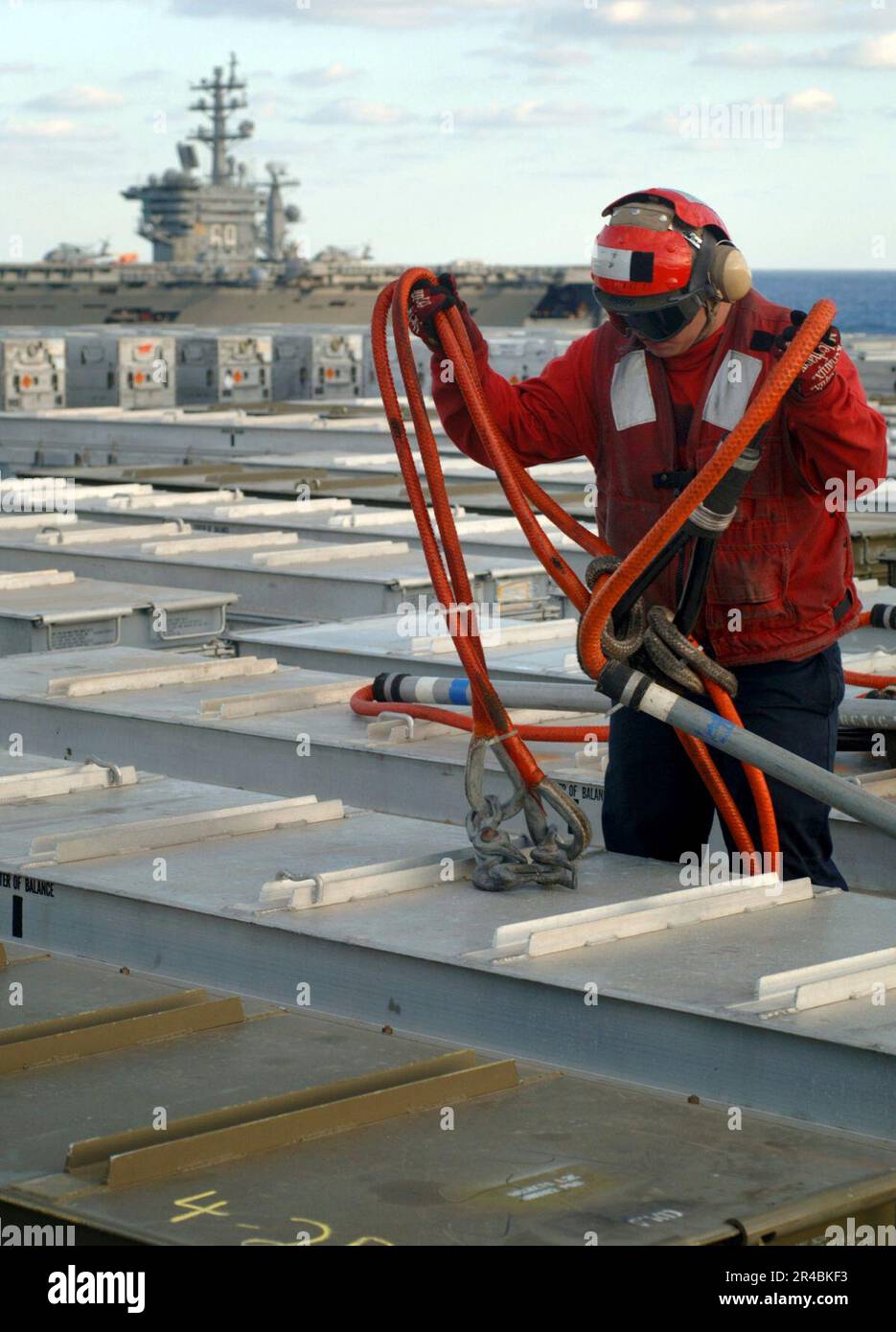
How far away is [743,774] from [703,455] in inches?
32.3

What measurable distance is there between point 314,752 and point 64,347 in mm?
23443

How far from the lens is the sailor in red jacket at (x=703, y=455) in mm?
5215

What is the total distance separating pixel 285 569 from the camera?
12.9 meters

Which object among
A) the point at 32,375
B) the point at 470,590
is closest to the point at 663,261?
the point at 470,590

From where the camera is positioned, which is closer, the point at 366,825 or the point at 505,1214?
the point at 505,1214

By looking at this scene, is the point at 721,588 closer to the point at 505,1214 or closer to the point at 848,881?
the point at 848,881

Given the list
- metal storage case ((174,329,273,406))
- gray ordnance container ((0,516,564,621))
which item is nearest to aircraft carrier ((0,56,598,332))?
metal storage case ((174,329,273,406))

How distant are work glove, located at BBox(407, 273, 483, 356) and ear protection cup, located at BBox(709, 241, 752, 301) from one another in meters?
0.62

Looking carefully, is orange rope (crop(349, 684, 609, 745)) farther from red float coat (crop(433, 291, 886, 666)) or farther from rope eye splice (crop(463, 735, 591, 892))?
red float coat (crop(433, 291, 886, 666))

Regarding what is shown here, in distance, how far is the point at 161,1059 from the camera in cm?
423

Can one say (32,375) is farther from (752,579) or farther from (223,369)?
(752,579)

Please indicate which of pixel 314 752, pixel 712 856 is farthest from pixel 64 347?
pixel 712 856

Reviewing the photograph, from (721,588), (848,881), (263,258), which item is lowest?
(848,881)
